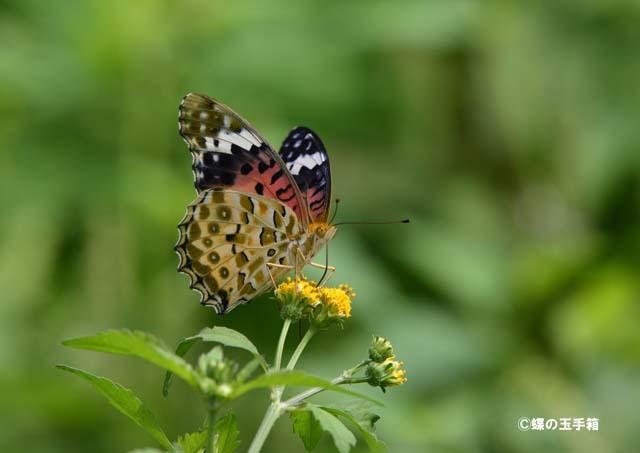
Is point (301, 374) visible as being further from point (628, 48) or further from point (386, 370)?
point (628, 48)

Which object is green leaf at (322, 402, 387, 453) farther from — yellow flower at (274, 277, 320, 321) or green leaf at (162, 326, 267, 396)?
yellow flower at (274, 277, 320, 321)

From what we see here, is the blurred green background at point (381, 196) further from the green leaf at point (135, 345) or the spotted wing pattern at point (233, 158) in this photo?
the green leaf at point (135, 345)

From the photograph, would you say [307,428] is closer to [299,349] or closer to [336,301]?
[299,349]

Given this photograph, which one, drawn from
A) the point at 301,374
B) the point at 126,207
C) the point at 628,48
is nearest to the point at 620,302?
the point at 628,48

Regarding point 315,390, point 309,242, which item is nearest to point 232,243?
point 309,242

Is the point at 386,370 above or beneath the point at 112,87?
beneath

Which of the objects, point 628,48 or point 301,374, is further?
point 628,48

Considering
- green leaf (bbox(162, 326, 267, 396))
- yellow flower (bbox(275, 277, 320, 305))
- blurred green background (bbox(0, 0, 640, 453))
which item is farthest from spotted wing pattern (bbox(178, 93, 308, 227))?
blurred green background (bbox(0, 0, 640, 453))
